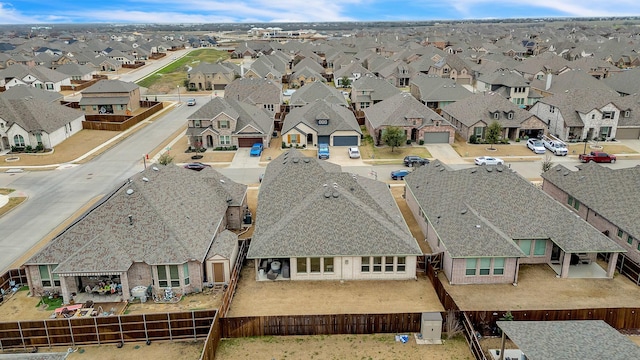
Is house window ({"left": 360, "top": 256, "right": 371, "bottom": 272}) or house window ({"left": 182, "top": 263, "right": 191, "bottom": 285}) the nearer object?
house window ({"left": 182, "top": 263, "right": 191, "bottom": 285})

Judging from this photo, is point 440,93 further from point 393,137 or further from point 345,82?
point 345,82

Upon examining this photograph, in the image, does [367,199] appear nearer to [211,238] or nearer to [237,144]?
[211,238]

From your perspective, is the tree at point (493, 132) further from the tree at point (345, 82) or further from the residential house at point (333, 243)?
the tree at point (345, 82)

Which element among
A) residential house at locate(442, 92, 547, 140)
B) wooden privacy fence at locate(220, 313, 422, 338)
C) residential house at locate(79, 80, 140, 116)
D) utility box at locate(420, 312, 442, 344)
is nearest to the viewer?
utility box at locate(420, 312, 442, 344)

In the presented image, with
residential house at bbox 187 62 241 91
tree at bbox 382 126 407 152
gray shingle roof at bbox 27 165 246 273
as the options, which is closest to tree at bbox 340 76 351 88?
residential house at bbox 187 62 241 91

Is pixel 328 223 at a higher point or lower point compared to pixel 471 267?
higher

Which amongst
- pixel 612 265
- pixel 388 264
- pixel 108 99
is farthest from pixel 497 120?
pixel 108 99

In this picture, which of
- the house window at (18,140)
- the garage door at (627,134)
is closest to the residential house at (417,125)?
the garage door at (627,134)

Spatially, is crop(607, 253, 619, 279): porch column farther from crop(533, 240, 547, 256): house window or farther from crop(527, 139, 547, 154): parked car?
crop(527, 139, 547, 154): parked car
